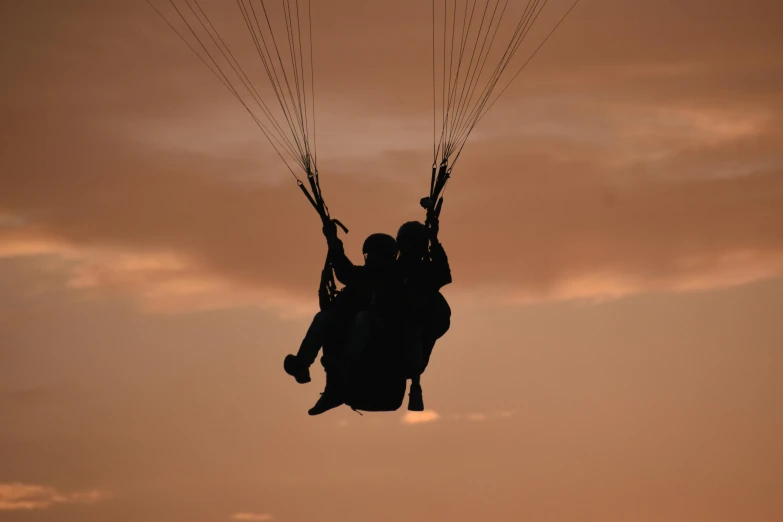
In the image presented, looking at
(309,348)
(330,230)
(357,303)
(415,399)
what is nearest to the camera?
(330,230)

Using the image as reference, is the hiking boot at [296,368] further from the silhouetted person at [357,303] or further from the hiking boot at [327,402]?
the hiking boot at [327,402]

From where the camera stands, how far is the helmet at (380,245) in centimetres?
2134

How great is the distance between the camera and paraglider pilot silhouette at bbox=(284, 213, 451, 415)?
21156mm

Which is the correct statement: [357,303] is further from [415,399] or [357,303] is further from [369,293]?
[415,399]

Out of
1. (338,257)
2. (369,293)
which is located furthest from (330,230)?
(369,293)

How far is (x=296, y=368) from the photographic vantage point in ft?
69.8

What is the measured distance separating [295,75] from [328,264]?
4.44 metres

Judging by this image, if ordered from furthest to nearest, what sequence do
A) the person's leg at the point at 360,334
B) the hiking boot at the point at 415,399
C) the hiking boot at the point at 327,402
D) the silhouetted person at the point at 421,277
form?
the hiking boot at the point at 415,399 → the hiking boot at the point at 327,402 → the silhouetted person at the point at 421,277 → the person's leg at the point at 360,334

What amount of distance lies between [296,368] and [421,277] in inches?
102

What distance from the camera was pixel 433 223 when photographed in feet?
70.2

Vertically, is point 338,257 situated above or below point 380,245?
below

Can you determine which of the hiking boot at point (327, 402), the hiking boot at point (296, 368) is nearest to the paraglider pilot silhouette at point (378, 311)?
the hiking boot at point (296, 368)

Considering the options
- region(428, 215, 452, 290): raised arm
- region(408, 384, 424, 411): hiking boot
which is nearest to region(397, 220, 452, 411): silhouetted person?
region(428, 215, 452, 290): raised arm

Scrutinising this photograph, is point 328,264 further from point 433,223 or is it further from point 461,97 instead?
point 461,97
